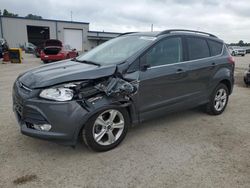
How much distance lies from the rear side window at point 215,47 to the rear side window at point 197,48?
0.15 meters

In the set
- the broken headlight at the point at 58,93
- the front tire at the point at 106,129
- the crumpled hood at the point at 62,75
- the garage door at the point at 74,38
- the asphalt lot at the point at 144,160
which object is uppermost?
the garage door at the point at 74,38

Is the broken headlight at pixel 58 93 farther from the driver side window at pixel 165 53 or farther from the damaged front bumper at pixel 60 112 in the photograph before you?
the driver side window at pixel 165 53

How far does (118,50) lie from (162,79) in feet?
2.98

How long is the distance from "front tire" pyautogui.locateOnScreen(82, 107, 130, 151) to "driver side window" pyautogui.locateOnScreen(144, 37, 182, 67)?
0.97 m

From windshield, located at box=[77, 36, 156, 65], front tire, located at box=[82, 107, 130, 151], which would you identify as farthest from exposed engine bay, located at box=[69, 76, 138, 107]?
windshield, located at box=[77, 36, 156, 65]

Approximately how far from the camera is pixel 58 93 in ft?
10.4

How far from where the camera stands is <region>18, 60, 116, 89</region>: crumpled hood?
10.5ft

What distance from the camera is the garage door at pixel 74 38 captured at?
3953 centimetres

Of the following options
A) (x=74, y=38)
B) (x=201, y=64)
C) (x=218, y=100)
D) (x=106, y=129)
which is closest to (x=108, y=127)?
(x=106, y=129)

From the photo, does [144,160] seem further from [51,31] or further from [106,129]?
[51,31]

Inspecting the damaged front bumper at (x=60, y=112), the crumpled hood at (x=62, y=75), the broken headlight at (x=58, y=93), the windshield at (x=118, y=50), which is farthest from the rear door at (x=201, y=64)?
the broken headlight at (x=58, y=93)

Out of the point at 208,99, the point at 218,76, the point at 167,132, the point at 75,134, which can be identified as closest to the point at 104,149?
the point at 75,134

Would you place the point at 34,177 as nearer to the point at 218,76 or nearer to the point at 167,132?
the point at 167,132

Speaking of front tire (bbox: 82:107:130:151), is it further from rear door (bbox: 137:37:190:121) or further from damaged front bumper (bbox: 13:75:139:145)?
rear door (bbox: 137:37:190:121)
